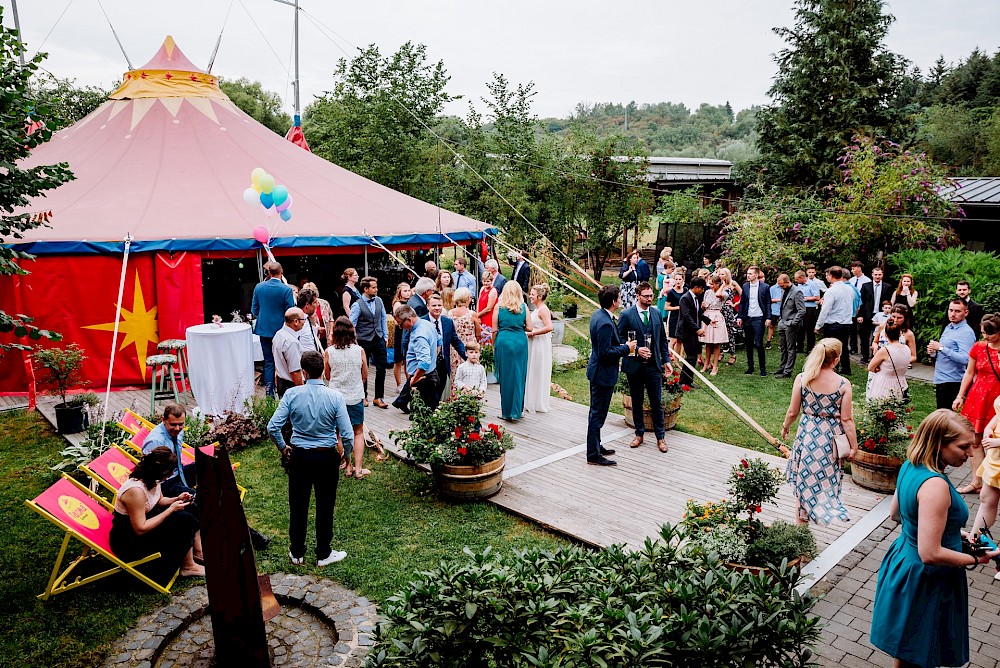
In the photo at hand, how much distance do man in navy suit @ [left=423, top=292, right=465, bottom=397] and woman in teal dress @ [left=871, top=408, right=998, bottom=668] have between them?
480 centimetres

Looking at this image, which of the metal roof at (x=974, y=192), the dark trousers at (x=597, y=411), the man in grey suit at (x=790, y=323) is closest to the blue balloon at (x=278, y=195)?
the dark trousers at (x=597, y=411)

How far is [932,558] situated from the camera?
2.95 m

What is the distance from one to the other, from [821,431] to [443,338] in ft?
13.3

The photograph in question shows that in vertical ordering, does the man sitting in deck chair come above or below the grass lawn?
above

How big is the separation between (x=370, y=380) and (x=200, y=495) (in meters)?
6.23

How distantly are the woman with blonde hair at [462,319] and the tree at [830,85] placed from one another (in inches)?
584

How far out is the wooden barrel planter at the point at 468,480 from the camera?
569 cm

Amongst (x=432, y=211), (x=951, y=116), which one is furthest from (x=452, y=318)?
(x=951, y=116)

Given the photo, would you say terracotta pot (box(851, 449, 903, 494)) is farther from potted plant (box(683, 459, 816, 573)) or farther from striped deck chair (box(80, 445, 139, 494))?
striped deck chair (box(80, 445, 139, 494))

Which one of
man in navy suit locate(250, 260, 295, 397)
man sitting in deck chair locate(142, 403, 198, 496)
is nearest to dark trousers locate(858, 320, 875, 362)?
man in navy suit locate(250, 260, 295, 397)

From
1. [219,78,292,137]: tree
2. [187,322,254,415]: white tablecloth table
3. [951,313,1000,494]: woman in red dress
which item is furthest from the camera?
[219,78,292,137]: tree

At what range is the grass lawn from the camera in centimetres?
407

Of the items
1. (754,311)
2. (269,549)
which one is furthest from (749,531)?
(754,311)

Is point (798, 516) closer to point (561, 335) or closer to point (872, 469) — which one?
point (872, 469)
